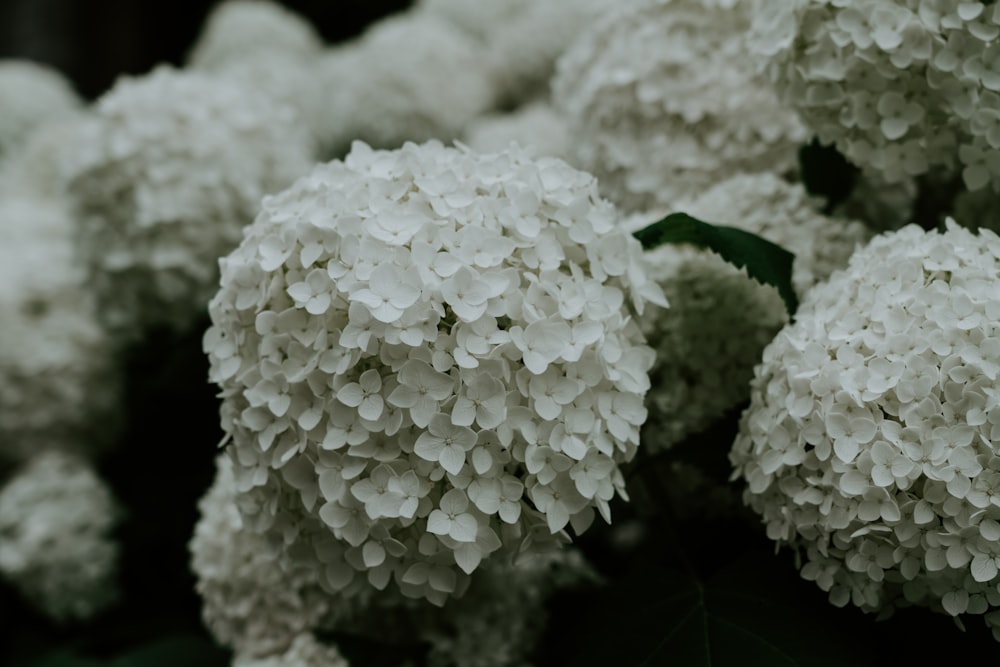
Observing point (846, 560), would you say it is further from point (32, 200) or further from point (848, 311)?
point (32, 200)

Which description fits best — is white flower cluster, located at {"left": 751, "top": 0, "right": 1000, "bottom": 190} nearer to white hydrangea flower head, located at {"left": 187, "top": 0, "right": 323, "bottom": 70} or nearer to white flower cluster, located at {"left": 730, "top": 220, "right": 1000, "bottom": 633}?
white flower cluster, located at {"left": 730, "top": 220, "right": 1000, "bottom": 633}

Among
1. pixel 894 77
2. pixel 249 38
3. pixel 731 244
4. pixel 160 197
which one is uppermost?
pixel 894 77

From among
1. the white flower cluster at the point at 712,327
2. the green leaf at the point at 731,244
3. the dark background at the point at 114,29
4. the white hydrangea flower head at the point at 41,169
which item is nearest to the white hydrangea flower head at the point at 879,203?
the white flower cluster at the point at 712,327

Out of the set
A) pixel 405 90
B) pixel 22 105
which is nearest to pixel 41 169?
pixel 22 105

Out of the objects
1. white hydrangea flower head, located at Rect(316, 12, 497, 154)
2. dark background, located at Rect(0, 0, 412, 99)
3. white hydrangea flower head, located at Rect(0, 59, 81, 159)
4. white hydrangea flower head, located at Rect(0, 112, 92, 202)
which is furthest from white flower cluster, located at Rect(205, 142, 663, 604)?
dark background, located at Rect(0, 0, 412, 99)

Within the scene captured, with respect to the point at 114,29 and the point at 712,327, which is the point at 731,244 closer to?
the point at 712,327

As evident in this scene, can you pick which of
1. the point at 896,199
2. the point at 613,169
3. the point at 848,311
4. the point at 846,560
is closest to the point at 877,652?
the point at 846,560
